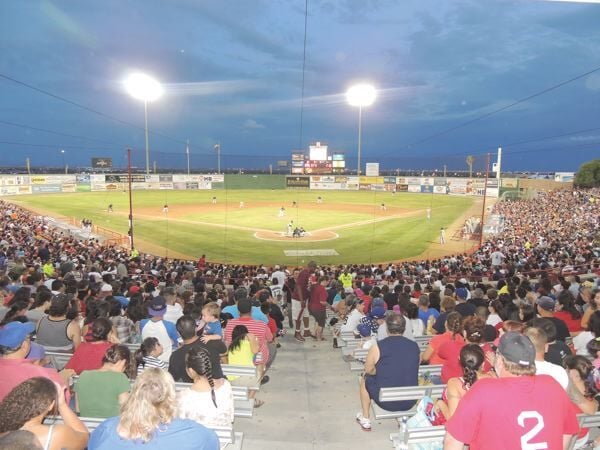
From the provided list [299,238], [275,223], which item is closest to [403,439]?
[299,238]

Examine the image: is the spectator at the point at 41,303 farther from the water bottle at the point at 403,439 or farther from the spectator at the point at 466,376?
the spectator at the point at 466,376

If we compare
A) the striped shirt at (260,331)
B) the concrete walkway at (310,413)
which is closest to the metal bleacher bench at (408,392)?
the concrete walkway at (310,413)

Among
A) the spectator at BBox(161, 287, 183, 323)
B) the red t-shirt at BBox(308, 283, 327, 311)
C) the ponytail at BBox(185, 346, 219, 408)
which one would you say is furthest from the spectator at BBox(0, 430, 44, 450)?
the red t-shirt at BBox(308, 283, 327, 311)

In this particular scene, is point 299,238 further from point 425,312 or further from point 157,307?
point 157,307

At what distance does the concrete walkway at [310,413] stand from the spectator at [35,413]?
2.36m

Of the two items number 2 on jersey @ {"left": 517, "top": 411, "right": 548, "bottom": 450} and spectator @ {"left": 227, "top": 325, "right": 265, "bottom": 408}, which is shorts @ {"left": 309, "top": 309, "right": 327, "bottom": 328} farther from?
number 2 on jersey @ {"left": 517, "top": 411, "right": 548, "bottom": 450}

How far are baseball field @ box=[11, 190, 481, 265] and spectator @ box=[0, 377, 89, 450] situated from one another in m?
21.2

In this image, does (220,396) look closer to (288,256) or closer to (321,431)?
(321,431)

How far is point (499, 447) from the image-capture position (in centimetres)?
273

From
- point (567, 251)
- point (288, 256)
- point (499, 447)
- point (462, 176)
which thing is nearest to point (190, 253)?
point (288, 256)

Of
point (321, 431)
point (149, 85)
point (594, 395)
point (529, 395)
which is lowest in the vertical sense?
point (321, 431)

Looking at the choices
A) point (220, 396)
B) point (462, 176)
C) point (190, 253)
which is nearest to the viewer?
point (220, 396)

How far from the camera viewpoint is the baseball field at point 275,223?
27938 mm

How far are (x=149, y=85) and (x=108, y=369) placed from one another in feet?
154
